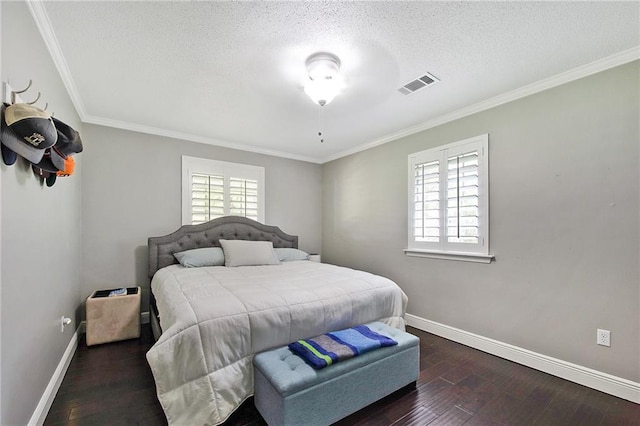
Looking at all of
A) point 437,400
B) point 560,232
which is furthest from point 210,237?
point 560,232

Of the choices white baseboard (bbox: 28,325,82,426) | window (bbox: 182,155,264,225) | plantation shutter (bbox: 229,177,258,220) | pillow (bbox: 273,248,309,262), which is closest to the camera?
white baseboard (bbox: 28,325,82,426)

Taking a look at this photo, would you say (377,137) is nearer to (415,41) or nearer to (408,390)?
(415,41)

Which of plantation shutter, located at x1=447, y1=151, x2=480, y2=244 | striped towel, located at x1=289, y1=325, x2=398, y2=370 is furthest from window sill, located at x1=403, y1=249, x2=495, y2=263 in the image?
striped towel, located at x1=289, y1=325, x2=398, y2=370

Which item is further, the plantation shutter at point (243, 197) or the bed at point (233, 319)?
the plantation shutter at point (243, 197)

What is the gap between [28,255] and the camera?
62.5 inches

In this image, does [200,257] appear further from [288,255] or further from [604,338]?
[604,338]

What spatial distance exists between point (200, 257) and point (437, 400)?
9.23ft

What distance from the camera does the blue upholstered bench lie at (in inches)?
60.8

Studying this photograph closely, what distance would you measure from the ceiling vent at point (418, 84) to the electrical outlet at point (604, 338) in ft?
7.71

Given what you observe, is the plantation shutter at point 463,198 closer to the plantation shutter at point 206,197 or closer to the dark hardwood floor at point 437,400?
the dark hardwood floor at point 437,400

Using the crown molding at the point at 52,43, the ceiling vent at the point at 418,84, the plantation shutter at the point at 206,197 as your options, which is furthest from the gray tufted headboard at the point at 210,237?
the ceiling vent at the point at 418,84

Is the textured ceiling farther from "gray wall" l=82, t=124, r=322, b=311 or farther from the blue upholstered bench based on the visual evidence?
the blue upholstered bench

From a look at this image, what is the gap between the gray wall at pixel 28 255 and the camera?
1327 millimetres

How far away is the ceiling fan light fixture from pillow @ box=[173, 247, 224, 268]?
2.29m
